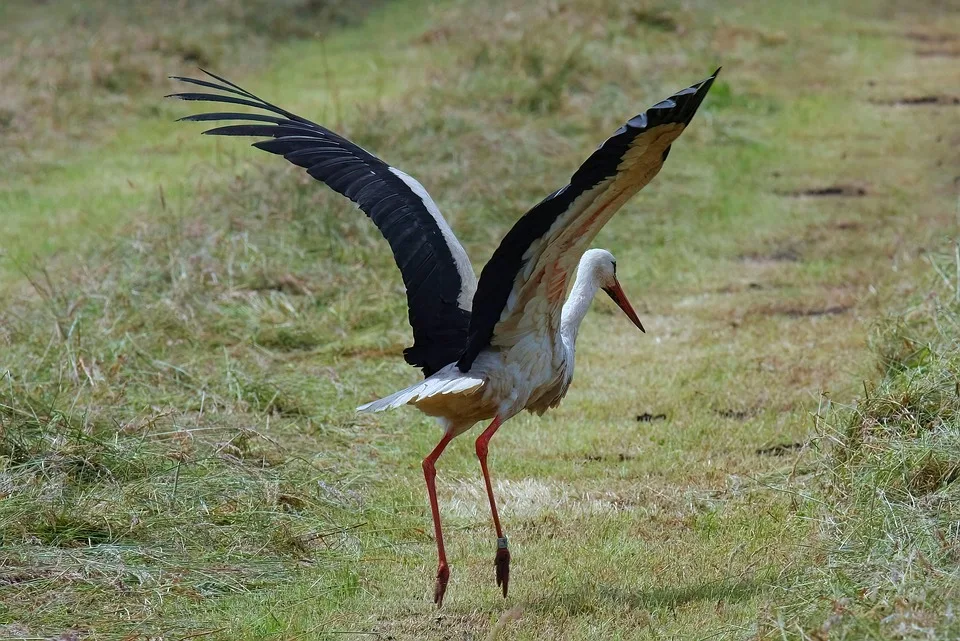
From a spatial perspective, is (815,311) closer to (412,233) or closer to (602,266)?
(602,266)

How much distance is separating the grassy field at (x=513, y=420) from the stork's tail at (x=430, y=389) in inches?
25.1

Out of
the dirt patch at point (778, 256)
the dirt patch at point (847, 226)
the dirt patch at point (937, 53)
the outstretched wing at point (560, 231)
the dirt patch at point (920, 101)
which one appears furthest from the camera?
the dirt patch at point (937, 53)

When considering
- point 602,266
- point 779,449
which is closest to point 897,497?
point 779,449

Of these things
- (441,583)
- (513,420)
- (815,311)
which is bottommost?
(513,420)

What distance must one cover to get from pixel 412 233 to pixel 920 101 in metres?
9.29

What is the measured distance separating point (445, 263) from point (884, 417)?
1823 mm

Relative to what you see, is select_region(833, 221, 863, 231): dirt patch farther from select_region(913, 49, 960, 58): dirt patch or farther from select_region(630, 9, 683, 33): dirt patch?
select_region(913, 49, 960, 58): dirt patch

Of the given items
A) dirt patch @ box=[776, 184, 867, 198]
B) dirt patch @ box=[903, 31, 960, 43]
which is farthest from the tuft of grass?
dirt patch @ box=[903, 31, 960, 43]

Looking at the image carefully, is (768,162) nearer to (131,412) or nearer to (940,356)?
(940,356)

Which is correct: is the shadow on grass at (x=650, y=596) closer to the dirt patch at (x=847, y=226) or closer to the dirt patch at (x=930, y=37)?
the dirt patch at (x=847, y=226)

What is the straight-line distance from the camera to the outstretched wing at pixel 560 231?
3.71 metres

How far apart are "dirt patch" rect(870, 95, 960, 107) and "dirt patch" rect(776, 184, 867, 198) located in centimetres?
280

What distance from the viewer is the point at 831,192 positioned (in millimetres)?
10477

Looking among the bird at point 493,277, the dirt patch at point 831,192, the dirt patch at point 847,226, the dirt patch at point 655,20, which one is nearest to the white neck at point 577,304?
the bird at point 493,277
